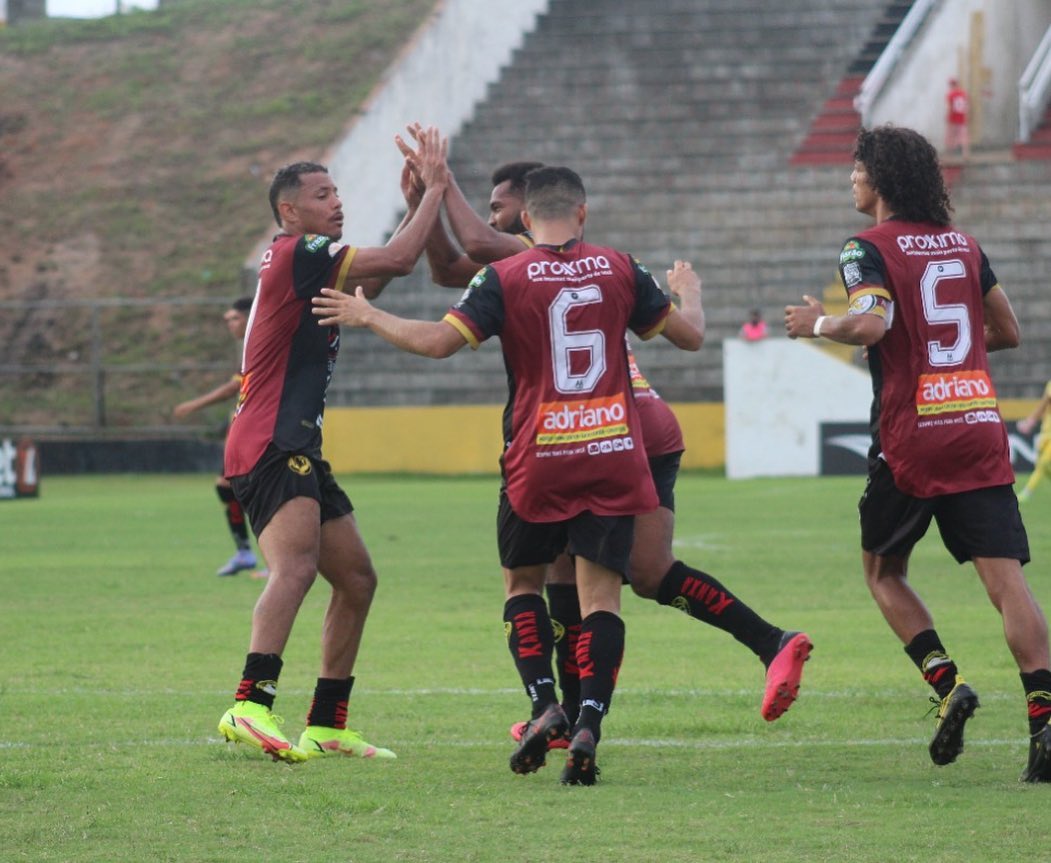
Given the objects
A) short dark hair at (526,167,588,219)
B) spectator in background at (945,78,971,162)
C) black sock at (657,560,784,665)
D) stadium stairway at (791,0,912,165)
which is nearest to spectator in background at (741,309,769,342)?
stadium stairway at (791,0,912,165)

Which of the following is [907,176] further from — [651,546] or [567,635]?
[567,635]

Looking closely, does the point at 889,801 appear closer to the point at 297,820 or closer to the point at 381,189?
the point at 297,820

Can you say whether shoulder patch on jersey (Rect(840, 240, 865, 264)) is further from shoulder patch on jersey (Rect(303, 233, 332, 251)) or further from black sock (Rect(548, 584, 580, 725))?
shoulder patch on jersey (Rect(303, 233, 332, 251))

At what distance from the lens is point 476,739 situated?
283 inches

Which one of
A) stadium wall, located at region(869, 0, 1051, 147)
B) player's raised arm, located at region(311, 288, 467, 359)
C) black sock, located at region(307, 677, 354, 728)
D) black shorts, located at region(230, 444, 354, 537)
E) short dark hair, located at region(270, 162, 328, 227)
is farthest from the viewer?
stadium wall, located at region(869, 0, 1051, 147)

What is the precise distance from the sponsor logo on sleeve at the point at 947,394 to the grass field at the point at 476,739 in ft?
3.90

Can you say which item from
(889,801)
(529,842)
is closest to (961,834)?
(889,801)

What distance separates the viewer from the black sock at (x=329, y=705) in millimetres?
7047

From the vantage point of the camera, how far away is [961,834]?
527 cm

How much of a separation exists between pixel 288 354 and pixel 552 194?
1159 mm

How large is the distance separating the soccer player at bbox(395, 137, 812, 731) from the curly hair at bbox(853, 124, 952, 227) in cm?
73

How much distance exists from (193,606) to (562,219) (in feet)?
20.7

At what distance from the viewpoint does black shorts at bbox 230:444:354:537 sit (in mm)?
6922

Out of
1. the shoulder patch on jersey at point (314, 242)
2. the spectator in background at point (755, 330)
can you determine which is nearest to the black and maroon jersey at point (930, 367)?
the shoulder patch on jersey at point (314, 242)
